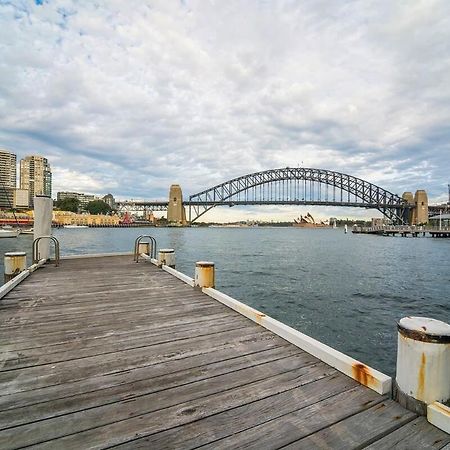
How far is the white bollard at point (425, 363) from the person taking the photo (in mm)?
2232

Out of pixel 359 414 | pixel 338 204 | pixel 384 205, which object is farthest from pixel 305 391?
pixel 384 205

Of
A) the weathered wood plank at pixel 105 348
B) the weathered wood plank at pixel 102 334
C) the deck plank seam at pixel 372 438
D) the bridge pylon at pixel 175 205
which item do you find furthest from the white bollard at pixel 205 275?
the bridge pylon at pixel 175 205

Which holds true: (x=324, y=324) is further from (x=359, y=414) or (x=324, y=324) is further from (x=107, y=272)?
(x=359, y=414)

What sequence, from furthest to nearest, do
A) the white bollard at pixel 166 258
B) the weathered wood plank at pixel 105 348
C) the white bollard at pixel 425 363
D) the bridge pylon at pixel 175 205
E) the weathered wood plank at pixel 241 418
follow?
1. the bridge pylon at pixel 175 205
2. the white bollard at pixel 166 258
3. the weathered wood plank at pixel 105 348
4. the white bollard at pixel 425 363
5. the weathered wood plank at pixel 241 418

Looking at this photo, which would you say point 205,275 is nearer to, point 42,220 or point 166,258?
point 166,258

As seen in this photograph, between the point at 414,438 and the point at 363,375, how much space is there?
672 millimetres

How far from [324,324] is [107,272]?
6.16 meters

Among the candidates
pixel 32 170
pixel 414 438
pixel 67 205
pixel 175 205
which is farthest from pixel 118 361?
pixel 32 170

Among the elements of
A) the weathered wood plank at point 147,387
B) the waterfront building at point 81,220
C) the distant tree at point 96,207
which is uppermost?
the distant tree at point 96,207

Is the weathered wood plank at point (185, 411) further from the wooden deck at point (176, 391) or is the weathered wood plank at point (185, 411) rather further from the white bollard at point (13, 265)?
the white bollard at point (13, 265)

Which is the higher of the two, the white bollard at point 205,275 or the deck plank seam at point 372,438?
the white bollard at point 205,275

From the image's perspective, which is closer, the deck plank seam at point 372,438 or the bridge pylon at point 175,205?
the deck plank seam at point 372,438

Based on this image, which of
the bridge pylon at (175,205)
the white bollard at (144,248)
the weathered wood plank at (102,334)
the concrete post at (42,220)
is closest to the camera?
the weathered wood plank at (102,334)

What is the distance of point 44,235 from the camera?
33.1 feet
